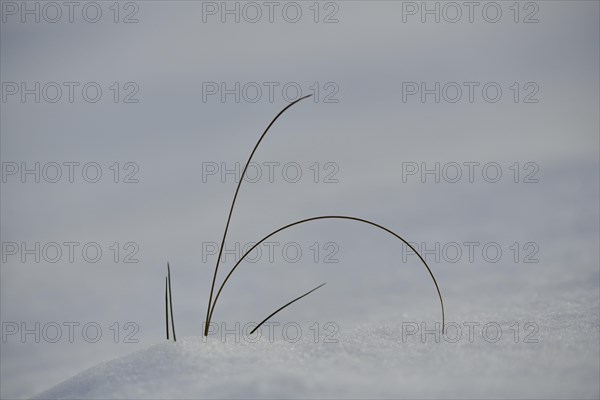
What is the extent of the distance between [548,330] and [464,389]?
1.42 ft

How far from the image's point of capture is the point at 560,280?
2.09m

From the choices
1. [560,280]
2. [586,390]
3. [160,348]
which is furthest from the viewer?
A: [560,280]

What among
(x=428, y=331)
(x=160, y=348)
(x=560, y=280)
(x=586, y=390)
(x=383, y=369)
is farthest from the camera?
(x=560, y=280)

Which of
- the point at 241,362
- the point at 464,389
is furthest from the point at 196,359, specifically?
the point at 464,389

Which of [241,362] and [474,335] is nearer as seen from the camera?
[241,362]

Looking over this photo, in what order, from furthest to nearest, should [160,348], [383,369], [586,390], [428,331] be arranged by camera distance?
1. [428,331]
2. [160,348]
3. [383,369]
4. [586,390]

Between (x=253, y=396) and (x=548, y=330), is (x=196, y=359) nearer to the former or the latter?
(x=253, y=396)

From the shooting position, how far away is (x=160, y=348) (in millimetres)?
1207

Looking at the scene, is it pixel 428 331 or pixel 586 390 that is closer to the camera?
pixel 586 390

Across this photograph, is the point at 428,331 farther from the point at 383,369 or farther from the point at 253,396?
the point at 253,396

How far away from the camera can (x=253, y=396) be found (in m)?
0.98

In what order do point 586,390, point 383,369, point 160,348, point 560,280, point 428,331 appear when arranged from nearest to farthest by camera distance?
point 586,390 → point 383,369 → point 160,348 → point 428,331 → point 560,280

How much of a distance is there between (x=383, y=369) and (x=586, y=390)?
0.35 meters

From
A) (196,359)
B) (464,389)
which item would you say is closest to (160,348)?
(196,359)
